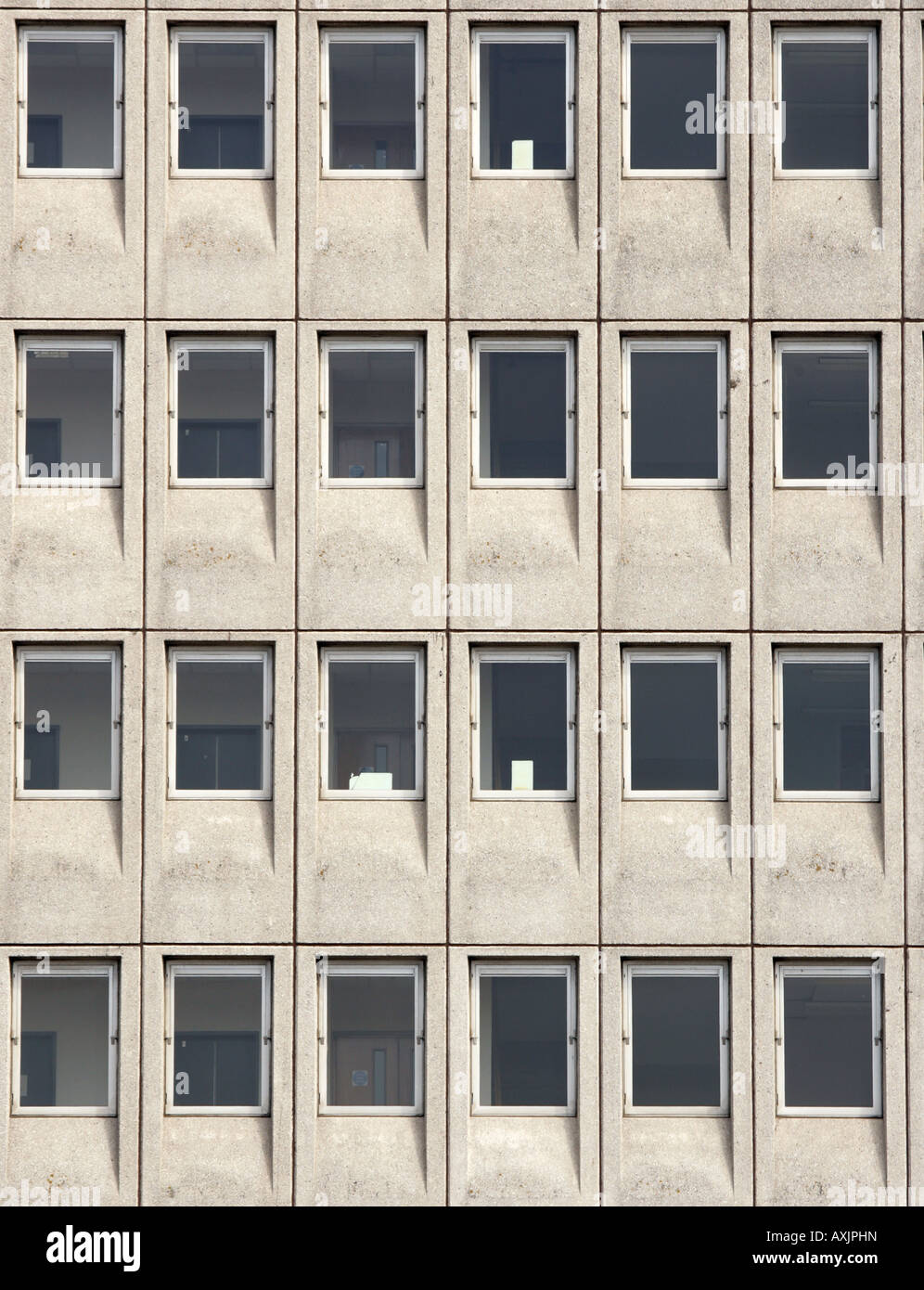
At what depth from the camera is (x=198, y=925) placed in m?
19.5

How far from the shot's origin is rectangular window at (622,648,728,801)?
19906 mm

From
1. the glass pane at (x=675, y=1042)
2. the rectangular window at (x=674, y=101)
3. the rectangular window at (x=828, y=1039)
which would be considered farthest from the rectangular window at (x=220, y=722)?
the rectangular window at (x=674, y=101)

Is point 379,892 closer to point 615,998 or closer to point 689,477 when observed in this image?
point 615,998

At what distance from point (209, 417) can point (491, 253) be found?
12.9 ft

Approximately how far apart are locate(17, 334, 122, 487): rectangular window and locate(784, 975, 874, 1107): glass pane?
10.4 metres

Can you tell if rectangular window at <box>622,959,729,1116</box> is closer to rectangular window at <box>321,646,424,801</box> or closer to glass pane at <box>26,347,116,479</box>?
rectangular window at <box>321,646,424,801</box>

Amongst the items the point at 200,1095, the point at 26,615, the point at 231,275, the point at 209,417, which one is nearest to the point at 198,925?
the point at 200,1095

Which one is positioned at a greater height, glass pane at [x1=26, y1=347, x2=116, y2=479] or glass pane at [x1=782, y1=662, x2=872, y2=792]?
glass pane at [x1=26, y1=347, x2=116, y2=479]

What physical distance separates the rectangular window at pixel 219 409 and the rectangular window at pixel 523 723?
12.1 ft

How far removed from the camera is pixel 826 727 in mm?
20000

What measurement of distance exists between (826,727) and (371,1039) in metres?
6.55

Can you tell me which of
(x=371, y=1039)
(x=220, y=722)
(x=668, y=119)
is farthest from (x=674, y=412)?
(x=371, y=1039)

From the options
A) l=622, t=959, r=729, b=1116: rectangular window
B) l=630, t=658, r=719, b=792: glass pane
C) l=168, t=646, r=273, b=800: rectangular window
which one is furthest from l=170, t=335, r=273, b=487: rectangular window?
l=622, t=959, r=729, b=1116: rectangular window

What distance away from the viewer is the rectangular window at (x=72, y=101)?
20375 millimetres
